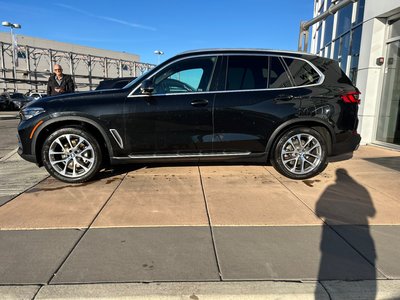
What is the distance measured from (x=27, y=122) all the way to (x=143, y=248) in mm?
2852

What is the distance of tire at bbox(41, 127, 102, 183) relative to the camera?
4926 millimetres

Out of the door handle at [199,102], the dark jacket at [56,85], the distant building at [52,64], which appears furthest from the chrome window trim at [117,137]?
the distant building at [52,64]

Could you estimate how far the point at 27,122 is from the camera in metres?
4.91

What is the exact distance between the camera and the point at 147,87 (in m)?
4.79

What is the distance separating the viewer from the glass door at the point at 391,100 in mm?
8156

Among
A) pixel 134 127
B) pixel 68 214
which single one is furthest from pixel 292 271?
pixel 134 127

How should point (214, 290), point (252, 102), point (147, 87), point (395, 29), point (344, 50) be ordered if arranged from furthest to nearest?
point (344, 50) < point (395, 29) < point (252, 102) < point (147, 87) < point (214, 290)

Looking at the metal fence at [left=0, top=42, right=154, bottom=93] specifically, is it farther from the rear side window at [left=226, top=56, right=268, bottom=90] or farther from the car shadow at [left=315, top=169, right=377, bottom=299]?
the car shadow at [left=315, top=169, right=377, bottom=299]

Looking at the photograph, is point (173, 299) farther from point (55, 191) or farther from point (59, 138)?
point (59, 138)

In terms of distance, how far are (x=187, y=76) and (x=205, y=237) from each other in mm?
2543

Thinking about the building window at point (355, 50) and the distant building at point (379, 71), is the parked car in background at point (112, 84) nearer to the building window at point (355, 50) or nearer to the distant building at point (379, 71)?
the distant building at point (379, 71)

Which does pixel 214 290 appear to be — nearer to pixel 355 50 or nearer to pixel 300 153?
pixel 300 153

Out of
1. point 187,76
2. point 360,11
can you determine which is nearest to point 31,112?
point 187,76

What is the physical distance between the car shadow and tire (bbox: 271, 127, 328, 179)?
42 centimetres
